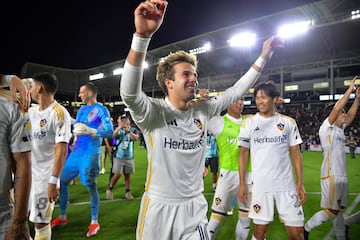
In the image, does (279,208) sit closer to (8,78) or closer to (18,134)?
(18,134)

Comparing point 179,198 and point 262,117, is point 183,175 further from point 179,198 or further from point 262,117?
point 262,117

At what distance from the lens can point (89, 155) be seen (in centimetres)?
470

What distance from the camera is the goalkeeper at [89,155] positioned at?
462 centimetres

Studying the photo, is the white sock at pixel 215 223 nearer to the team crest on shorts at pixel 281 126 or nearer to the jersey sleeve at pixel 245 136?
the jersey sleeve at pixel 245 136

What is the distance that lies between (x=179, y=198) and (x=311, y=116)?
34172mm

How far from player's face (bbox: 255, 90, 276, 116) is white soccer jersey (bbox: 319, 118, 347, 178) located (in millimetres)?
1338

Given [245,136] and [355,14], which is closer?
[245,136]

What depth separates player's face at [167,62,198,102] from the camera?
2.28 meters

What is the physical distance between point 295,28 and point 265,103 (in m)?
26.8

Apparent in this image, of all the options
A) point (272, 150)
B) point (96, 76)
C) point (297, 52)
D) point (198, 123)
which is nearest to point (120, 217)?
point (272, 150)

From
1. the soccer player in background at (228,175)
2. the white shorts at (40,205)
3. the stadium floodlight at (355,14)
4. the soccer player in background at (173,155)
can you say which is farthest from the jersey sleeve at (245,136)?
the stadium floodlight at (355,14)

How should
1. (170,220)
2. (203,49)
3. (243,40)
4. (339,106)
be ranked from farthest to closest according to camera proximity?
(203,49) → (243,40) → (339,106) → (170,220)

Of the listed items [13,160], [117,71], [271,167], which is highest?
[117,71]

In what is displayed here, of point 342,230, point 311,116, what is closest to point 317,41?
point 311,116
